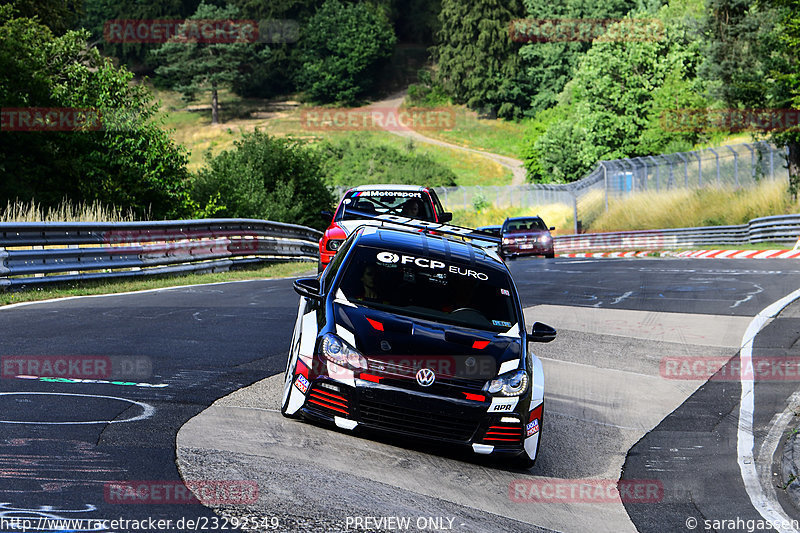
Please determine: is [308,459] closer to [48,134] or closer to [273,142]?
[48,134]

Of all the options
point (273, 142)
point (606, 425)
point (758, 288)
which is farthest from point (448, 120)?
point (606, 425)

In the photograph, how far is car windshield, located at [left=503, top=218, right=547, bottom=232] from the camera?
115ft

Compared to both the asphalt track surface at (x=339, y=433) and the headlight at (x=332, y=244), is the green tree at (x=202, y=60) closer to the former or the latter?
the asphalt track surface at (x=339, y=433)

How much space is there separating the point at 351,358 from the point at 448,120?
112217 mm

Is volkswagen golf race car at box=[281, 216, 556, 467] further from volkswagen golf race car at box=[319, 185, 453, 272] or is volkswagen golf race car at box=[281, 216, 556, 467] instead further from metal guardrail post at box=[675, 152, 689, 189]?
metal guardrail post at box=[675, 152, 689, 189]

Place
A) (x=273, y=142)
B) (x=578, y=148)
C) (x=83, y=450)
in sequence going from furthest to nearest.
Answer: (x=578, y=148) < (x=273, y=142) < (x=83, y=450)

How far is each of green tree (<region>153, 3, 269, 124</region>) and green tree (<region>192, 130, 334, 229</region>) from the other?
262ft

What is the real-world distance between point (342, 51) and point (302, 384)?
12534 cm

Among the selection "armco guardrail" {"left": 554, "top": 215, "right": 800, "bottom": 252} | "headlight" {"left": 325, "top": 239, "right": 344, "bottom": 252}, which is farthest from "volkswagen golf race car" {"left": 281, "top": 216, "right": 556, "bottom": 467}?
"armco guardrail" {"left": 554, "top": 215, "right": 800, "bottom": 252}

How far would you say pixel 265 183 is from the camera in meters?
38.5

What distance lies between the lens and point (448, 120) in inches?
4619

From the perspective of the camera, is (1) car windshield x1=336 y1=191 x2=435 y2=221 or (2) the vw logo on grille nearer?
(2) the vw logo on grille

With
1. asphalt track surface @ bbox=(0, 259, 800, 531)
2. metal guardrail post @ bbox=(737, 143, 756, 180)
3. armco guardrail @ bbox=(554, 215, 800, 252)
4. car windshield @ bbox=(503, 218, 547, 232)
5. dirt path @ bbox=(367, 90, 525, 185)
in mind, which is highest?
asphalt track surface @ bbox=(0, 259, 800, 531)

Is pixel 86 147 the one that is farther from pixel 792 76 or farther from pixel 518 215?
pixel 518 215
